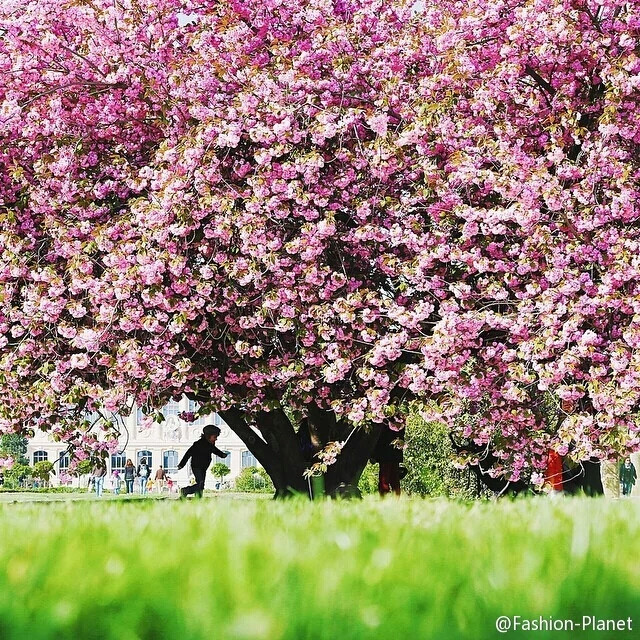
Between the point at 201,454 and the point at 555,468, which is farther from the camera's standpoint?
the point at 201,454

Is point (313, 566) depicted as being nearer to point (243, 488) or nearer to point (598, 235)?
point (598, 235)

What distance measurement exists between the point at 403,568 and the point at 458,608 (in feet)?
0.72

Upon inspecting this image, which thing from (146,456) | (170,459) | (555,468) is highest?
(146,456)

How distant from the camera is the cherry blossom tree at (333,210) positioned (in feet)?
35.1

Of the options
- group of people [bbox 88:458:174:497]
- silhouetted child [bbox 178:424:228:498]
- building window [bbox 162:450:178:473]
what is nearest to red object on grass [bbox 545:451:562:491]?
silhouetted child [bbox 178:424:228:498]

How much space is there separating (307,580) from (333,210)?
33.1 ft

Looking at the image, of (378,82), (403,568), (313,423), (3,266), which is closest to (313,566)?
(403,568)

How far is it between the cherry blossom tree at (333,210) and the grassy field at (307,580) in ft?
28.5

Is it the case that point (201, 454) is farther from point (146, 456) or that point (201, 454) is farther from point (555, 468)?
point (146, 456)

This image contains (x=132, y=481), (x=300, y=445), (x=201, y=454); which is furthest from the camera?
(x=132, y=481)

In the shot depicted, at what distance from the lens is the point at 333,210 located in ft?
37.7

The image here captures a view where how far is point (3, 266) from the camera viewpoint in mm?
12188

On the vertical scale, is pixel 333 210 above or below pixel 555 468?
above

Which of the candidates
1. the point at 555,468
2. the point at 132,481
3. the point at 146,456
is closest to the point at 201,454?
the point at 555,468
